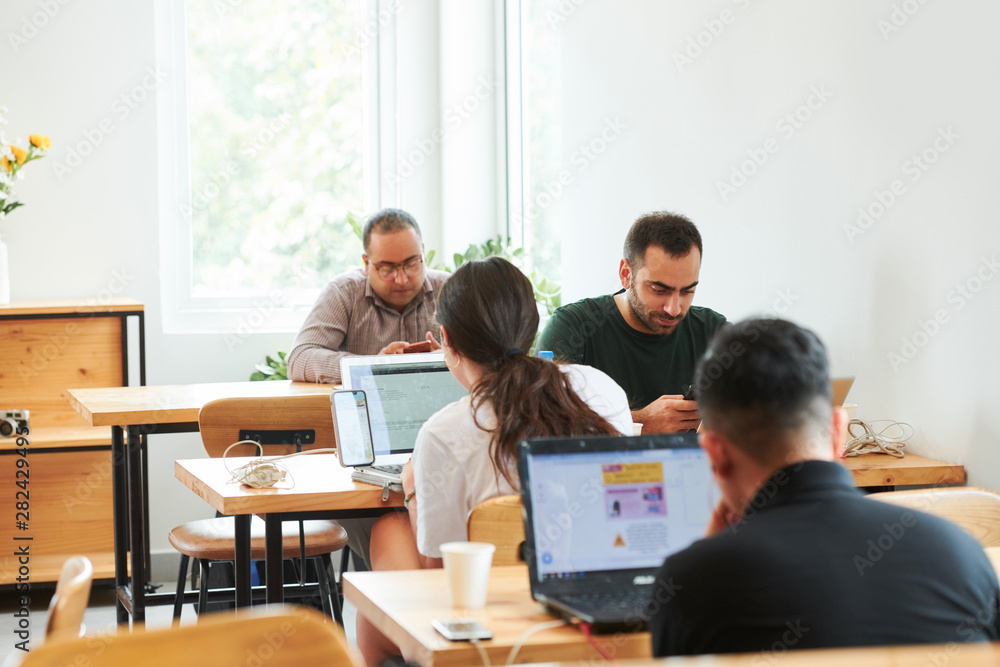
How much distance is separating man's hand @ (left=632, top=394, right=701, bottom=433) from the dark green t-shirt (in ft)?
1.10

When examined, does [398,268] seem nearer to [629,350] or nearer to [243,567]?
[629,350]

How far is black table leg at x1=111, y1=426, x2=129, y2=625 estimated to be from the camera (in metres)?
3.43

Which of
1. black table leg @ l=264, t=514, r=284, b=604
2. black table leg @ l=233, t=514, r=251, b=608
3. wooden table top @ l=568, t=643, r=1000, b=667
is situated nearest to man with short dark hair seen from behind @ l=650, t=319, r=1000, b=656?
wooden table top @ l=568, t=643, r=1000, b=667

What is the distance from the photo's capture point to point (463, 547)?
1.50 m

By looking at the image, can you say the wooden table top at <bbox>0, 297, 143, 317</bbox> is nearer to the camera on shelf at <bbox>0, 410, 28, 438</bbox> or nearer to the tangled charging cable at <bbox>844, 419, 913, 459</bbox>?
the camera on shelf at <bbox>0, 410, 28, 438</bbox>

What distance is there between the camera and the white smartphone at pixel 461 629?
1352mm

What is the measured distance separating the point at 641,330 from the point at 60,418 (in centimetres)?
265

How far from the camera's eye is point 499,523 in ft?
5.56

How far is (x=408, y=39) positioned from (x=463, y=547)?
13.6ft

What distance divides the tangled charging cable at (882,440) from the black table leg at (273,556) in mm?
1383

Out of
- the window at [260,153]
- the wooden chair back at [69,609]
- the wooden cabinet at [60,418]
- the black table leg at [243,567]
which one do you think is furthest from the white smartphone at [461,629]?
the window at [260,153]

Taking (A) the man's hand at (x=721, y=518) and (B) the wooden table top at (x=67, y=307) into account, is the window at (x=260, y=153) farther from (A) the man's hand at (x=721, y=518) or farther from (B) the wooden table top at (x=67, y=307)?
(A) the man's hand at (x=721, y=518)

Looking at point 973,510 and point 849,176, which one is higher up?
point 849,176

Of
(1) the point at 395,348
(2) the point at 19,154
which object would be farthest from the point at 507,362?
(2) the point at 19,154
